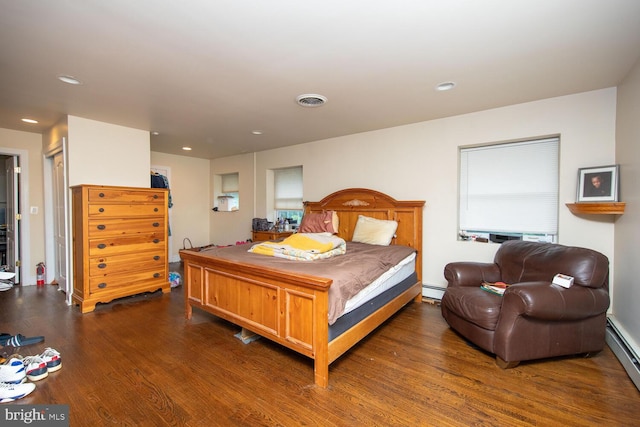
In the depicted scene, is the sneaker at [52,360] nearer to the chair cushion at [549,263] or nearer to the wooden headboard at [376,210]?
the wooden headboard at [376,210]

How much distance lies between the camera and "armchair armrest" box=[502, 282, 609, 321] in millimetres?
2029

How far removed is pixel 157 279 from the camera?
3.98 m

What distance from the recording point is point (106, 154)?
3777 millimetres

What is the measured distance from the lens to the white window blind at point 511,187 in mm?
3104

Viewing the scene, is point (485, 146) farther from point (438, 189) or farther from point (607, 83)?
point (607, 83)

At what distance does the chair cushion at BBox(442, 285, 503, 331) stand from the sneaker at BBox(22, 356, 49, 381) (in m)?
3.22

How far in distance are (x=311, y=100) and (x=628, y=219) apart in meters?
2.99

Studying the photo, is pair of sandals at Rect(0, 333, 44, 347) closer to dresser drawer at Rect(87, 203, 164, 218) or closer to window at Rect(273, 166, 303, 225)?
dresser drawer at Rect(87, 203, 164, 218)

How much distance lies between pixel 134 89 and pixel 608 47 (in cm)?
385

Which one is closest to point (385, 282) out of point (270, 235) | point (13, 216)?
point (270, 235)

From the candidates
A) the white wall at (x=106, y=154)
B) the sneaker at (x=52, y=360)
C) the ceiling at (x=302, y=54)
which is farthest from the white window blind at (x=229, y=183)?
the sneaker at (x=52, y=360)

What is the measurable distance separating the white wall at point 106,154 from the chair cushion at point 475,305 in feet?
14.0

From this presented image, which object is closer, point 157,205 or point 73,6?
point 73,6

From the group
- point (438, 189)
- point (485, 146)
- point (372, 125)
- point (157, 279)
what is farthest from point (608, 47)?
point (157, 279)
